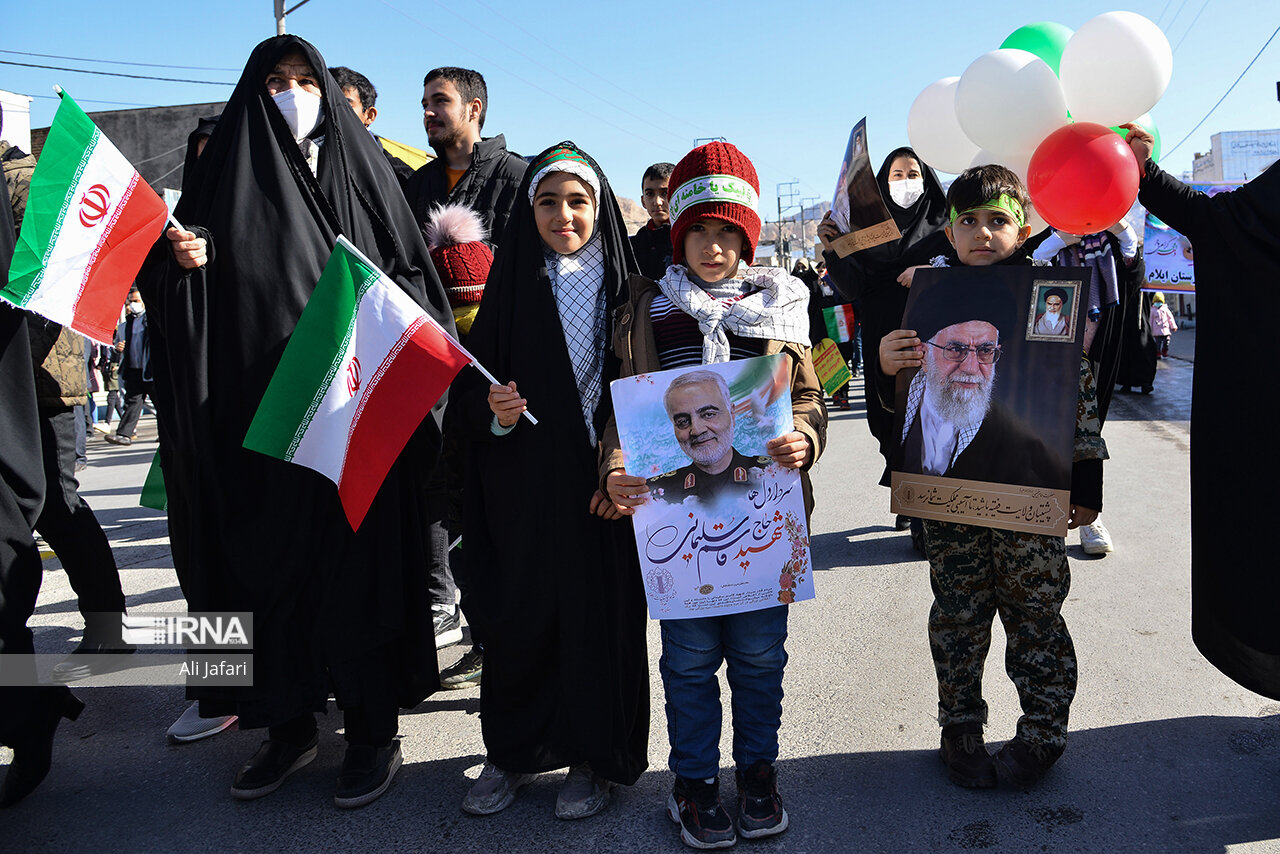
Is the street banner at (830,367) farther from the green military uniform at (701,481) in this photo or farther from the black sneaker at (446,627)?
the green military uniform at (701,481)

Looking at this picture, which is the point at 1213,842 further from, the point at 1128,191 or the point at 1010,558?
the point at 1128,191

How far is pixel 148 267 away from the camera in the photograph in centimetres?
289

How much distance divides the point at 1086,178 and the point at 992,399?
666 mm

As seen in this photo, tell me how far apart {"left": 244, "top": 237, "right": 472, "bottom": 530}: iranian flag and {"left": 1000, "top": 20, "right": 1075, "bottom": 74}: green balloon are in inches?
91.2

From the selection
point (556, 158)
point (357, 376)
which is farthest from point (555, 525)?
point (556, 158)


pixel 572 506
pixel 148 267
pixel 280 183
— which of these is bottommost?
pixel 572 506

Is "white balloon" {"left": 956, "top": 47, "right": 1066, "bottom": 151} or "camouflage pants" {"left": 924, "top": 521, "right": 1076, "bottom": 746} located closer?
"camouflage pants" {"left": 924, "top": 521, "right": 1076, "bottom": 746}

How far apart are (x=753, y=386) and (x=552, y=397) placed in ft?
2.02

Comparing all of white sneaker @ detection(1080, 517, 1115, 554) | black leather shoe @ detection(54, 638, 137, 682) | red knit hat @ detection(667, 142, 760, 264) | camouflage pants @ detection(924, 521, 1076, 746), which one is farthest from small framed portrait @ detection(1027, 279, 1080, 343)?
black leather shoe @ detection(54, 638, 137, 682)

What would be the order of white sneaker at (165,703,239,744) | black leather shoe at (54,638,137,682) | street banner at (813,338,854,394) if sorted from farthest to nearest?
1. street banner at (813,338,854,394)
2. black leather shoe at (54,638,137,682)
3. white sneaker at (165,703,239,744)

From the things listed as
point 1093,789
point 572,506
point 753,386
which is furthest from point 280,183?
point 1093,789

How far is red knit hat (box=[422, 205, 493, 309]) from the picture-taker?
3.62 metres

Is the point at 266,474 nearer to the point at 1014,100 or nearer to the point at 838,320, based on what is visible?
the point at 1014,100

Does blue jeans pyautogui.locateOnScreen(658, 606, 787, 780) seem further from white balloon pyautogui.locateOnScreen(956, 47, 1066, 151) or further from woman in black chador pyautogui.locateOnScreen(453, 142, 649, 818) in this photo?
white balloon pyautogui.locateOnScreen(956, 47, 1066, 151)
